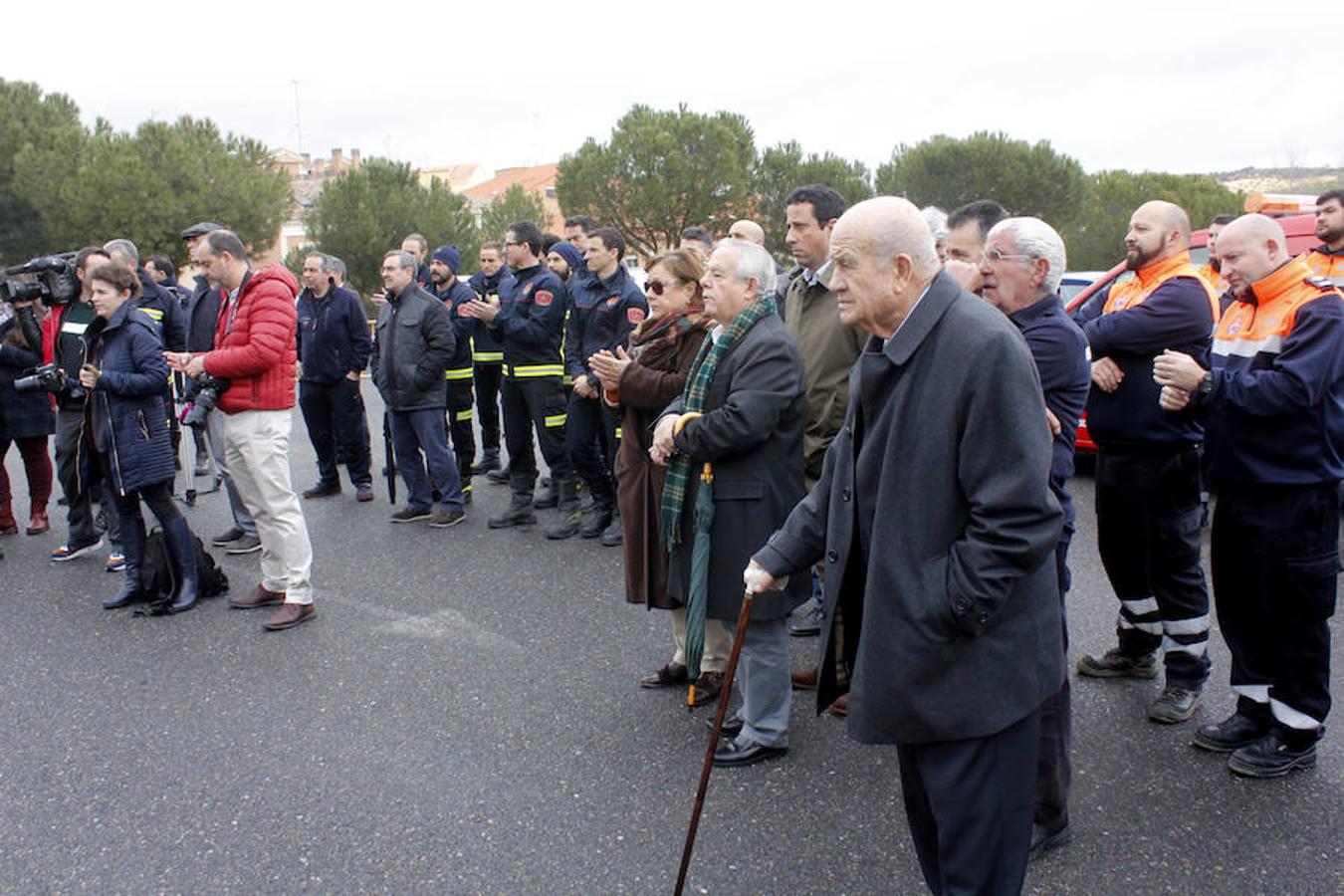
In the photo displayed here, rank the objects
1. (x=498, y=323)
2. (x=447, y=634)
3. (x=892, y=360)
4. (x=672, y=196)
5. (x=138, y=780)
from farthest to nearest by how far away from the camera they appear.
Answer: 1. (x=672, y=196)
2. (x=498, y=323)
3. (x=447, y=634)
4. (x=138, y=780)
5. (x=892, y=360)

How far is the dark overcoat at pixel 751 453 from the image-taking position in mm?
3420

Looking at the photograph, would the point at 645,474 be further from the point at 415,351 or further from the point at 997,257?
the point at 415,351

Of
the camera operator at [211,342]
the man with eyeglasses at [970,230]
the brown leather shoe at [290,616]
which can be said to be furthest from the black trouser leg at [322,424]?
the man with eyeglasses at [970,230]

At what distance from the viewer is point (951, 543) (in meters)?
2.07

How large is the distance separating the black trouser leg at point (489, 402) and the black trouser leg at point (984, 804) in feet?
21.0

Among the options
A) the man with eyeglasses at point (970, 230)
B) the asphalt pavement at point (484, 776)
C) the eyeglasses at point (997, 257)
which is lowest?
the asphalt pavement at point (484, 776)

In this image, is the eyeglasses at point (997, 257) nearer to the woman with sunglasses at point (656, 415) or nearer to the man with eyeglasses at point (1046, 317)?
the man with eyeglasses at point (1046, 317)

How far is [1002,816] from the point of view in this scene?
2115 millimetres

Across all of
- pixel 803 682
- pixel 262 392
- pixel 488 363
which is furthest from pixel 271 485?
pixel 488 363

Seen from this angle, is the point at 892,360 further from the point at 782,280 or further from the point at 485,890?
the point at 782,280

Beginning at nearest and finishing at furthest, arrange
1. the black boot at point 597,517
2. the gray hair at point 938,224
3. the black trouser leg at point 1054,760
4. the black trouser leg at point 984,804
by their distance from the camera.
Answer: the black trouser leg at point 984,804 < the black trouser leg at point 1054,760 < the gray hair at point 938,224 < the black boot at point 597,517

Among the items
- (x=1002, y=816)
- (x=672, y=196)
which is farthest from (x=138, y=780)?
(x=672, y=196)

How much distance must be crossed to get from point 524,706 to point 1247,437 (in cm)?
290

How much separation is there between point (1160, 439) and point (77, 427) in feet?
21.0
